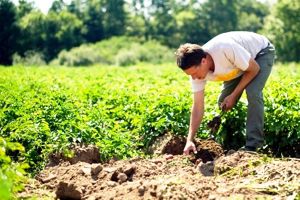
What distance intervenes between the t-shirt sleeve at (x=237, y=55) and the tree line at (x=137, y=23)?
45.7 m

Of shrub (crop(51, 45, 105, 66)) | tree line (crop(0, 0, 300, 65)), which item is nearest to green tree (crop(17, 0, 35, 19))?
tree line (crop(0, 0, 300, 65))

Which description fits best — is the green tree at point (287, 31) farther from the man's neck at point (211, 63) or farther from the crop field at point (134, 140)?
the man's neck at point (211, 63)

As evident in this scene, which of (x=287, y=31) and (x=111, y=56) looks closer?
(x=287, y=31)

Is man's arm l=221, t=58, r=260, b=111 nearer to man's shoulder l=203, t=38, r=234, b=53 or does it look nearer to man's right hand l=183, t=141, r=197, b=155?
man's shoulder l=203, t=38, r=234, b=53

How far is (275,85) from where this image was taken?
25.7ft

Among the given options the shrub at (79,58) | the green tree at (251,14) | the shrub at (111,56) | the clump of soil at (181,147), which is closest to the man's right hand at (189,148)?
the clump of soil at (181,147)

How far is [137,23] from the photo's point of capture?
8344cm

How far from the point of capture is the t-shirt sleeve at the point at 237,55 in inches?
208

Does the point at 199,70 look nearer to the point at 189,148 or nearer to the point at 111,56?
the point at 189,148

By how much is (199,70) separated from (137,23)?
7928 cm

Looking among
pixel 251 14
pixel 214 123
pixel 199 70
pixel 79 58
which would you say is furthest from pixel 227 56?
pixel 251 14

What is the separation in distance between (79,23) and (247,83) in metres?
67.7

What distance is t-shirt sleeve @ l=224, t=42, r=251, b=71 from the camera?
528 centimetres

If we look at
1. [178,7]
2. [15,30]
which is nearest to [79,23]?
[15,30]
